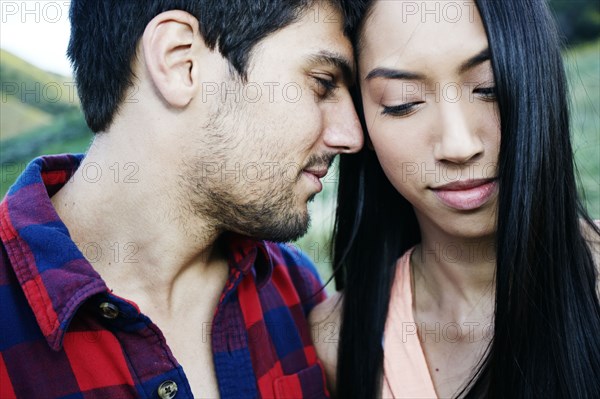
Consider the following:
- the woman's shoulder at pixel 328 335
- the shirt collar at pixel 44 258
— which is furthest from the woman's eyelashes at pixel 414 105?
the shirt collar at pixel 44 258

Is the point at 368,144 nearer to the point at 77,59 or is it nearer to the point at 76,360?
the point at 77,59

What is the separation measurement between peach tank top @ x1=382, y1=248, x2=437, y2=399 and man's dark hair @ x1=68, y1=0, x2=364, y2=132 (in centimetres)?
88

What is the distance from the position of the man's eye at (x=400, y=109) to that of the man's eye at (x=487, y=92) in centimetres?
16

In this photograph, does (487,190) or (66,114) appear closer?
(487,190)

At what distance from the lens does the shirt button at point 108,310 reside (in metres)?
1.68

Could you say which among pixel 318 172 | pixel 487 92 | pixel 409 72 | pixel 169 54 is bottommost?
pixel 318 172

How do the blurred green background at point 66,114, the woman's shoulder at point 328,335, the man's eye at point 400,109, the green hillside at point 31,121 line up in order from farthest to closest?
1. the green hillside at point 31,121
2. the blurred green background at point 66,114
3. the woman's shoulder at point 328,335
4. the man's eye at point 400,109

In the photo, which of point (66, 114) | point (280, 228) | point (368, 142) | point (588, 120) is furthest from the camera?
point (66, 114)

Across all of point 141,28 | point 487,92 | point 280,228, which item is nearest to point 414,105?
point 487,92

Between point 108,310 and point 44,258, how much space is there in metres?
0.21

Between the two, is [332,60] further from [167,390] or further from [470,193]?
[167,390]

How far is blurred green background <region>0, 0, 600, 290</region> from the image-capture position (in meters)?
4.63

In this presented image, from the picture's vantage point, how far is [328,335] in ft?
7.59

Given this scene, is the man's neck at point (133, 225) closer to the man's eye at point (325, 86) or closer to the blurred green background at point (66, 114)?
the man's eye at point (325, 86)
